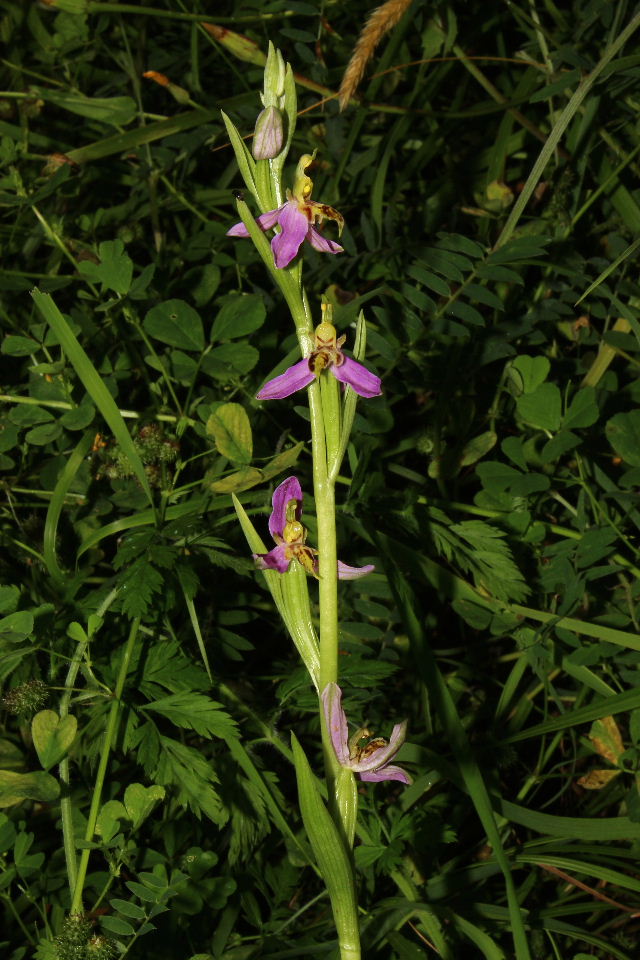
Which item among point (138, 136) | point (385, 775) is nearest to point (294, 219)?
point (385, 775)

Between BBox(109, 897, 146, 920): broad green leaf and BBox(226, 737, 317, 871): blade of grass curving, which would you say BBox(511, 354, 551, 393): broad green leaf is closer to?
BBox(226, 737, 317, 871): blade of grass curving

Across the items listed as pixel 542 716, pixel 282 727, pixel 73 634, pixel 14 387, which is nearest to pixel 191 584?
pixel 73 634

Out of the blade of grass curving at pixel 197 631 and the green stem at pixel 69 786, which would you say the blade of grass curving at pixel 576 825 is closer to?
the blade of grass curving at pixel 197 631

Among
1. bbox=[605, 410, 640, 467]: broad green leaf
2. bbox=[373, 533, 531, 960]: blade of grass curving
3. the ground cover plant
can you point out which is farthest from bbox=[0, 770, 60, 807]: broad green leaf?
bbox=[605, 410, 640, 467]: broad green leaf

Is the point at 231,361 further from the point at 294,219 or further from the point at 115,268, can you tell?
the point at 294,219

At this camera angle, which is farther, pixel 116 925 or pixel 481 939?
pixel 481 939

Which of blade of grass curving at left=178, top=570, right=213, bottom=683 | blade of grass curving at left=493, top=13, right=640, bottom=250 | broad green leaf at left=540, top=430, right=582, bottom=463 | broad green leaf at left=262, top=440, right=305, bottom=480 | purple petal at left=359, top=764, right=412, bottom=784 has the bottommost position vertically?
purple petal at left=359, top=764, right=412, bottom=784

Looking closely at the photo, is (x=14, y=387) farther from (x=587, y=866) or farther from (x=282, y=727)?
(x=587, y=866)
